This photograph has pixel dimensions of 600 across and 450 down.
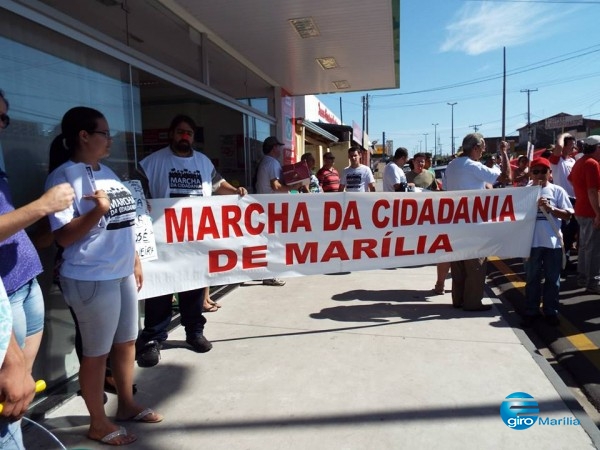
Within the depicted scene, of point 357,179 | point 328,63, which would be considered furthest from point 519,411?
point 328,63

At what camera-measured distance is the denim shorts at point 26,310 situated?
5.22 ft

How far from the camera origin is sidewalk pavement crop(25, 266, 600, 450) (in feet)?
8.14

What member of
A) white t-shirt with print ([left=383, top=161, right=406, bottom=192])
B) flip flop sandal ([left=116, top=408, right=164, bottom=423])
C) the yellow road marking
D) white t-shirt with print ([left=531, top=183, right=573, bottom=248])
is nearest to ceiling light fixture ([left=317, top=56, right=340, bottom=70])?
white t-shirt with print ([left=383, top=161, right=406, bottom=192])

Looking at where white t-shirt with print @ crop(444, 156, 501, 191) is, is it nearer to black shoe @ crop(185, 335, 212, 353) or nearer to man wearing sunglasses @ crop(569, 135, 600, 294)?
man wearing sunglasses @ crop(569, 135, 600, 294)

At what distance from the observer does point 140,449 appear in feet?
7.84

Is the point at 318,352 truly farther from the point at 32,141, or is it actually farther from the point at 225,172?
the point at 225,172

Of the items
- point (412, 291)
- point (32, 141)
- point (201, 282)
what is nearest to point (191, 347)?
point (201, 282)

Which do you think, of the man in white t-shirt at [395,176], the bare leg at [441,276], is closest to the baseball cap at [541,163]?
the bare leg at [441,276]

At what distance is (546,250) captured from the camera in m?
4.26

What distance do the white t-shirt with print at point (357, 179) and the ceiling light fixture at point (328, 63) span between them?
6.59 feet

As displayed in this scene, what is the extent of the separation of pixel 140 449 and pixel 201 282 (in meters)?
1.46

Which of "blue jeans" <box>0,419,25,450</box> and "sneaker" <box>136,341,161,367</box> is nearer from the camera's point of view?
"blue jeans" <box>0,419,25,450</box>

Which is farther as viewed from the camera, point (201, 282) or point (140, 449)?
point (201, 282)

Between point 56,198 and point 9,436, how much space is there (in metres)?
0.77
